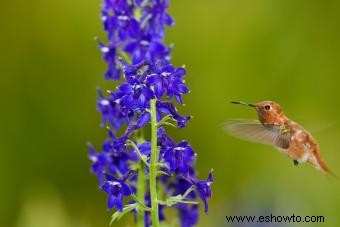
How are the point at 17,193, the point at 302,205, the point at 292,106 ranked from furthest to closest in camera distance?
the point at 292,106 → the point at 17,193 → the point at 302,205

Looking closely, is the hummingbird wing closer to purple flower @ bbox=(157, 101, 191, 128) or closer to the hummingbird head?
the hummingbird head

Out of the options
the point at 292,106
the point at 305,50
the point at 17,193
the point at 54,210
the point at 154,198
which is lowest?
the point at 154,198

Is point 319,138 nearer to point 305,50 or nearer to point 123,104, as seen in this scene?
point 305,50

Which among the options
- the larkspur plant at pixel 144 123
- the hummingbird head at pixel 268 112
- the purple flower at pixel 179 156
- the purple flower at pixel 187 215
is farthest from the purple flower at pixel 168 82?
the purple flower at pixel 187 215

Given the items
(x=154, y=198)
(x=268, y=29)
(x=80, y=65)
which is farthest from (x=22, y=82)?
(x=154, y=198)

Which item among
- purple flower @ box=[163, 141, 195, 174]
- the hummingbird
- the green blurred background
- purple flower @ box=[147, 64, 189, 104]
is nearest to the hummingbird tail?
the hummingbird

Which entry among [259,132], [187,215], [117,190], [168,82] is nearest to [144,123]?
[168,82]

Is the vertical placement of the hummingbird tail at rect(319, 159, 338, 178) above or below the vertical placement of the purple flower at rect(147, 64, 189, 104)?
below
